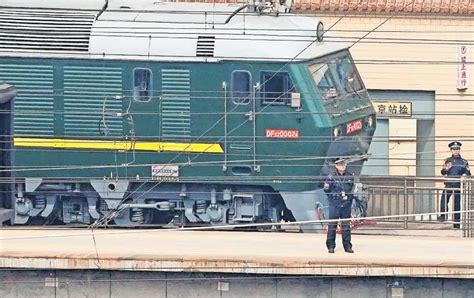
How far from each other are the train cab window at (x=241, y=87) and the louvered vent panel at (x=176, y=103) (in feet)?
2.24

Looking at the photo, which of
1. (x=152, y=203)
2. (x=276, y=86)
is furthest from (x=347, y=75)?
(x=152, y=203)

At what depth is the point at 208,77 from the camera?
22.1 meters

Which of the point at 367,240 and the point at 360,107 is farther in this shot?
the point at 360,107

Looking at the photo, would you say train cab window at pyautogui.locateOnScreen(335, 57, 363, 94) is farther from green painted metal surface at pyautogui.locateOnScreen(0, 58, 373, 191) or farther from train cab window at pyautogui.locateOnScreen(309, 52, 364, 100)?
green painted metal surface at pyautogui.locateOnScreen(0, 58, 373, 191)

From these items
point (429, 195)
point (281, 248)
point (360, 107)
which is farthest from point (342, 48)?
point (281, 248)

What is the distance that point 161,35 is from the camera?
2238 cm

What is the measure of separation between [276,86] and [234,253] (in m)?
3.97

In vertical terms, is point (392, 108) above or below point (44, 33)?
below

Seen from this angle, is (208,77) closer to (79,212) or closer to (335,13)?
(79,212)

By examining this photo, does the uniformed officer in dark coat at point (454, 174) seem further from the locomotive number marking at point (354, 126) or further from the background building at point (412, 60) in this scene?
the background building at point (412, 60)

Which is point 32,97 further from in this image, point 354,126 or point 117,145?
point 354,126

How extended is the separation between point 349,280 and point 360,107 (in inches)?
215

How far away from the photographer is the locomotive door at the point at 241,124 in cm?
2205

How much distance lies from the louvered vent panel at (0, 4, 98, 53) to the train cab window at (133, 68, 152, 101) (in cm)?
85
